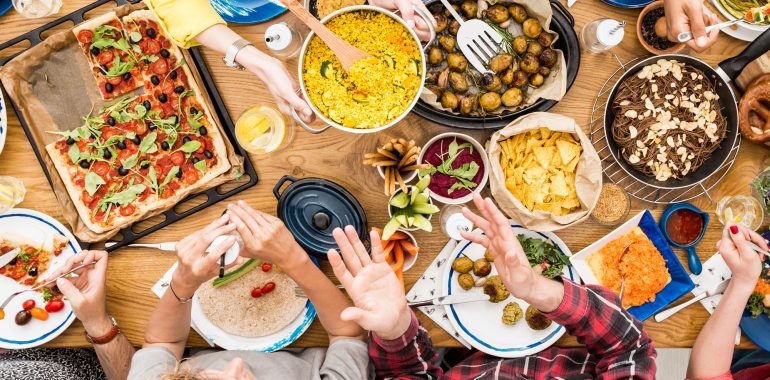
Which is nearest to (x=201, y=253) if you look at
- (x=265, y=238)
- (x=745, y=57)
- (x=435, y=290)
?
(x=265, y=238)

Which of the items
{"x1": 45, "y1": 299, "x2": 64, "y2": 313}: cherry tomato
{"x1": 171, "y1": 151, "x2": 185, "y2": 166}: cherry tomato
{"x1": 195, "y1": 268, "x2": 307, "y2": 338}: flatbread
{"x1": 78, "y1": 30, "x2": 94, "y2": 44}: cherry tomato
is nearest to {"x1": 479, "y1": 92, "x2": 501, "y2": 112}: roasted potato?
{"x1": 195, "y1": 268, "x2": 307, "y2": 338}: flatbread

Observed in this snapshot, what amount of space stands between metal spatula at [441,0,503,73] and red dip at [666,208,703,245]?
1.05 meters

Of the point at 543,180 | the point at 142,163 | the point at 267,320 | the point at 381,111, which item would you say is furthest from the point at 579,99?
the point at 142,163

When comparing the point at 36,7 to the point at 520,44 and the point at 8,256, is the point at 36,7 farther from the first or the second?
the point at 520,44

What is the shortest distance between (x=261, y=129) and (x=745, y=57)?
196cm

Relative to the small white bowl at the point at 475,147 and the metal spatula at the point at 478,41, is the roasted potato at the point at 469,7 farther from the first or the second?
the small white bowl at the point at 475,147

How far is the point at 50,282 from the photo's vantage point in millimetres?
2172

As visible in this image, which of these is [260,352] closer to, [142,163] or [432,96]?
[142,163]

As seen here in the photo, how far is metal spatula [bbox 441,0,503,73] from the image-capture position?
84.0 inches

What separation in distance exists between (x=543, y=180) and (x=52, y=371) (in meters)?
2.23

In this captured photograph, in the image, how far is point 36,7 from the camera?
2.22m

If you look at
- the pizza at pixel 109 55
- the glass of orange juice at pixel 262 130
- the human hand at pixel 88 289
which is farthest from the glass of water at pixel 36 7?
the human hand at pixel 88 289

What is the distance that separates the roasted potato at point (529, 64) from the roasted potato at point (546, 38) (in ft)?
0.24

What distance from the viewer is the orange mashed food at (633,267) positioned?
2264mm
